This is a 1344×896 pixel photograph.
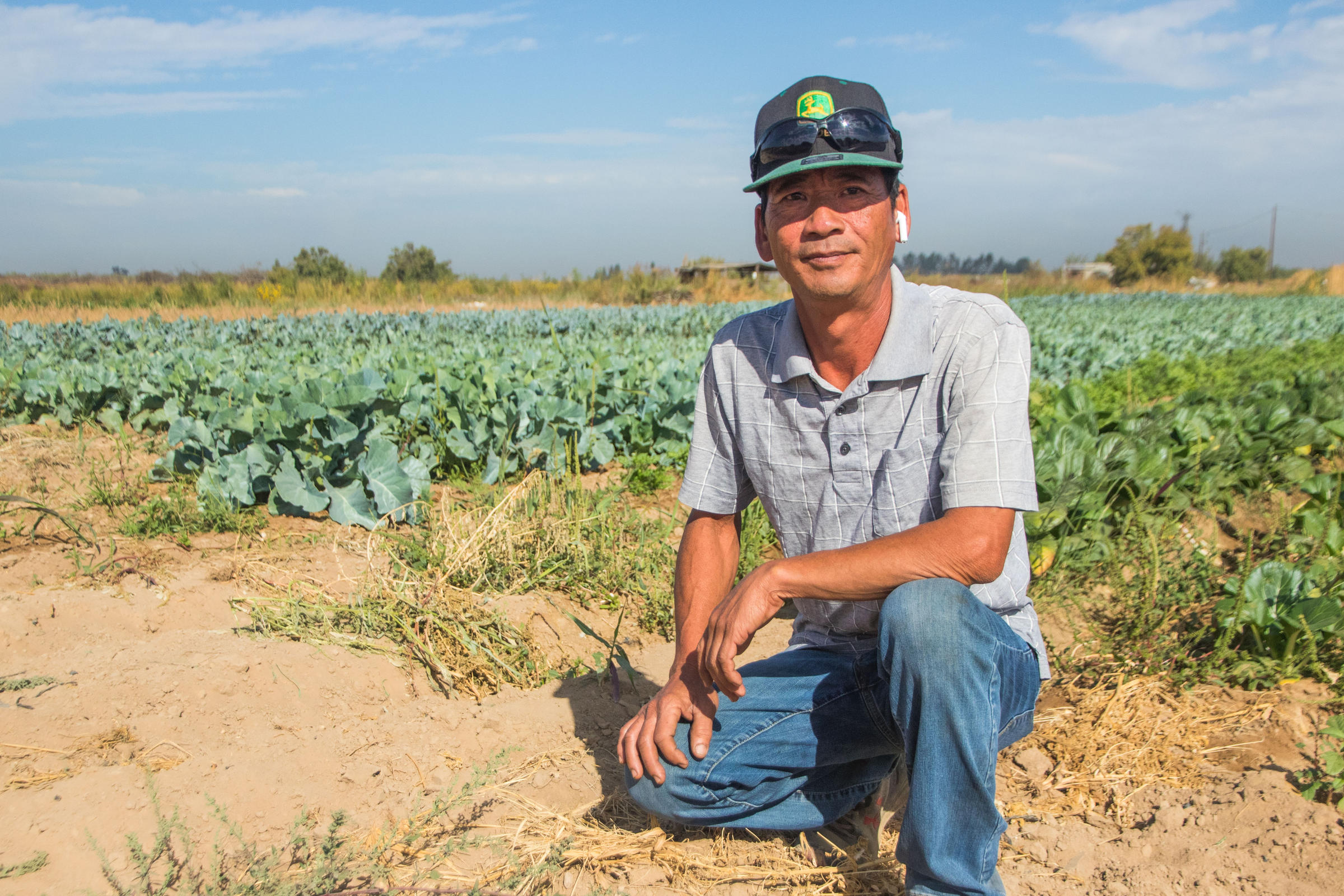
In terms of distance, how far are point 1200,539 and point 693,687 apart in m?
2.97

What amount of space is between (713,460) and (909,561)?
2.16 feet

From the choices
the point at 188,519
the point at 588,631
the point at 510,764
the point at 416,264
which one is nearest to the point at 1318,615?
the point at 588,631

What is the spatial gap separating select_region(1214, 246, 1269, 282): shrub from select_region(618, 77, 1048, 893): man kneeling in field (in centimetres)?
7361

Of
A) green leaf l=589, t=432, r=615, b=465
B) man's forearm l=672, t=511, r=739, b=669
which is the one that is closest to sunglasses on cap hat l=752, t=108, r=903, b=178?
man's forearm l=672, t=511, r=739, b=669

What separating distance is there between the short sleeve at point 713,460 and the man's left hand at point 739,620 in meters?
0.43

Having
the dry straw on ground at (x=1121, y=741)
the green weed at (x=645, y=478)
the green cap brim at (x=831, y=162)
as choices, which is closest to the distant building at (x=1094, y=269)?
the green weed at (x=645, y=478)

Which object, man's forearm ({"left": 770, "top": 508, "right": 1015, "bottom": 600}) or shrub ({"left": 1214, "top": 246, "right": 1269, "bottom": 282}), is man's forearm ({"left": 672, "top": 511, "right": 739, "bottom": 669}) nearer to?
man's forearm ({"left": 770, "top": 508, "right": 1015, "bottom": 600})

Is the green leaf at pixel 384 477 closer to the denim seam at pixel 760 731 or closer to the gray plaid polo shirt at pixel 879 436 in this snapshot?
the gray plaid polo shirt at pixel 879 436

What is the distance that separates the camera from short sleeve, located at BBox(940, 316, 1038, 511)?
170cm

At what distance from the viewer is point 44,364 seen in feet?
22.2

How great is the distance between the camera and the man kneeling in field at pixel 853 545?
162 centimetres

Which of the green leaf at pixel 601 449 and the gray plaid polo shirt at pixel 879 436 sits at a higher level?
the gray plaid polo shirt at pixel 879 436

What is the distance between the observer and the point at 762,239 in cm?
204

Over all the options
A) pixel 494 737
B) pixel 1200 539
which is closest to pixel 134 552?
pixel 494 737
